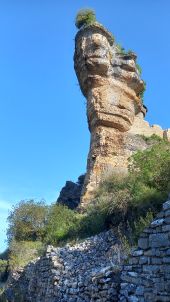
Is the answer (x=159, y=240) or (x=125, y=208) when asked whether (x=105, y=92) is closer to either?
(x=125, y=208)

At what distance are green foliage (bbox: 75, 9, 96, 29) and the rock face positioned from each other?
1009 mm

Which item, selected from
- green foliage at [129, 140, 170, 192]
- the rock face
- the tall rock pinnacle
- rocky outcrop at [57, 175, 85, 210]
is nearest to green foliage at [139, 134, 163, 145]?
the rock face

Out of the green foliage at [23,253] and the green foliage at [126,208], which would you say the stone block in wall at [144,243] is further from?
the green foliage at [23,253]

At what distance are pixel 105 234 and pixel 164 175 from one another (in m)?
2.57

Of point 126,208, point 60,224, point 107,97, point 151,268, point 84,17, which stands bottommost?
point 151,268

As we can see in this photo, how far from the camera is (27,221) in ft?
68.4

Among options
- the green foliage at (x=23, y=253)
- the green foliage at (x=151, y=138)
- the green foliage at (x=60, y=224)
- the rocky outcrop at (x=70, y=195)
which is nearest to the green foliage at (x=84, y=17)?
the green foliage at (x=151, y=138)

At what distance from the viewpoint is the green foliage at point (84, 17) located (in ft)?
79.9

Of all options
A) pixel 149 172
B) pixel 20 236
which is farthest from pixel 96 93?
pixel 149 172

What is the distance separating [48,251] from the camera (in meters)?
10.8

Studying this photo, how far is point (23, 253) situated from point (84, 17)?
1567cm

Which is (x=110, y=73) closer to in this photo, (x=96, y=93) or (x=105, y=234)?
(x=96, y=93)

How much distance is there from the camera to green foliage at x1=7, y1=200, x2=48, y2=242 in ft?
65.9

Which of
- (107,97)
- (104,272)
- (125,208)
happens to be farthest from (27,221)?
(104,272)
